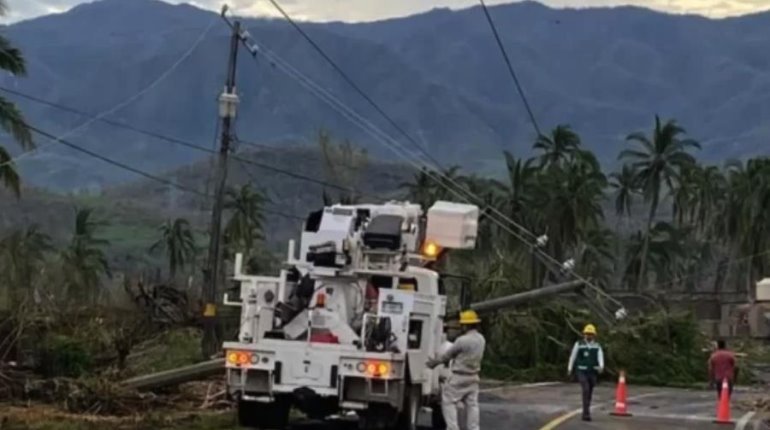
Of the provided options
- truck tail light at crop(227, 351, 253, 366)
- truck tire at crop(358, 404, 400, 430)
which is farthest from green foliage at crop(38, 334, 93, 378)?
truck tire at crop(358, 404, 400, 430)

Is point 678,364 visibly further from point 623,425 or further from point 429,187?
point 429,187

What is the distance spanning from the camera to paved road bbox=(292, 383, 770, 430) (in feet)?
67.5

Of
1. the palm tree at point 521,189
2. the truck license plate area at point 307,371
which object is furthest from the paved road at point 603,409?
the palm tree at point 521,189

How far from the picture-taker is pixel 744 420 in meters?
23.5

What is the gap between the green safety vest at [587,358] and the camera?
2167 centimetres

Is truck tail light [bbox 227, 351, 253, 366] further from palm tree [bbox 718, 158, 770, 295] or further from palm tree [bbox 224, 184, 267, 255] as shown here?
palm tree [bbox 718, 158, 770, 295]

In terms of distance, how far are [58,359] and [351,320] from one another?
612cm


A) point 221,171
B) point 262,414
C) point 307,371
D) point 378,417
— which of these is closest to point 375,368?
point 378,417

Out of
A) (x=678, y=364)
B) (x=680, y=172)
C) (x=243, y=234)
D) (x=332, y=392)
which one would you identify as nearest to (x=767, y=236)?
(x=680, y=172)

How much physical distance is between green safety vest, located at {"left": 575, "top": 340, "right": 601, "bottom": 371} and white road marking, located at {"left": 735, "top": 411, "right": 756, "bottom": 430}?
261 cm

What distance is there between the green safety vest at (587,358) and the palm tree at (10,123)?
11.7 metres

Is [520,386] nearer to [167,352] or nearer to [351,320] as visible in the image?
[167,352]

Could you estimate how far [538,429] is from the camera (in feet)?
Answer: 63.8

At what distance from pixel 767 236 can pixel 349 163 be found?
4673 centimetres
